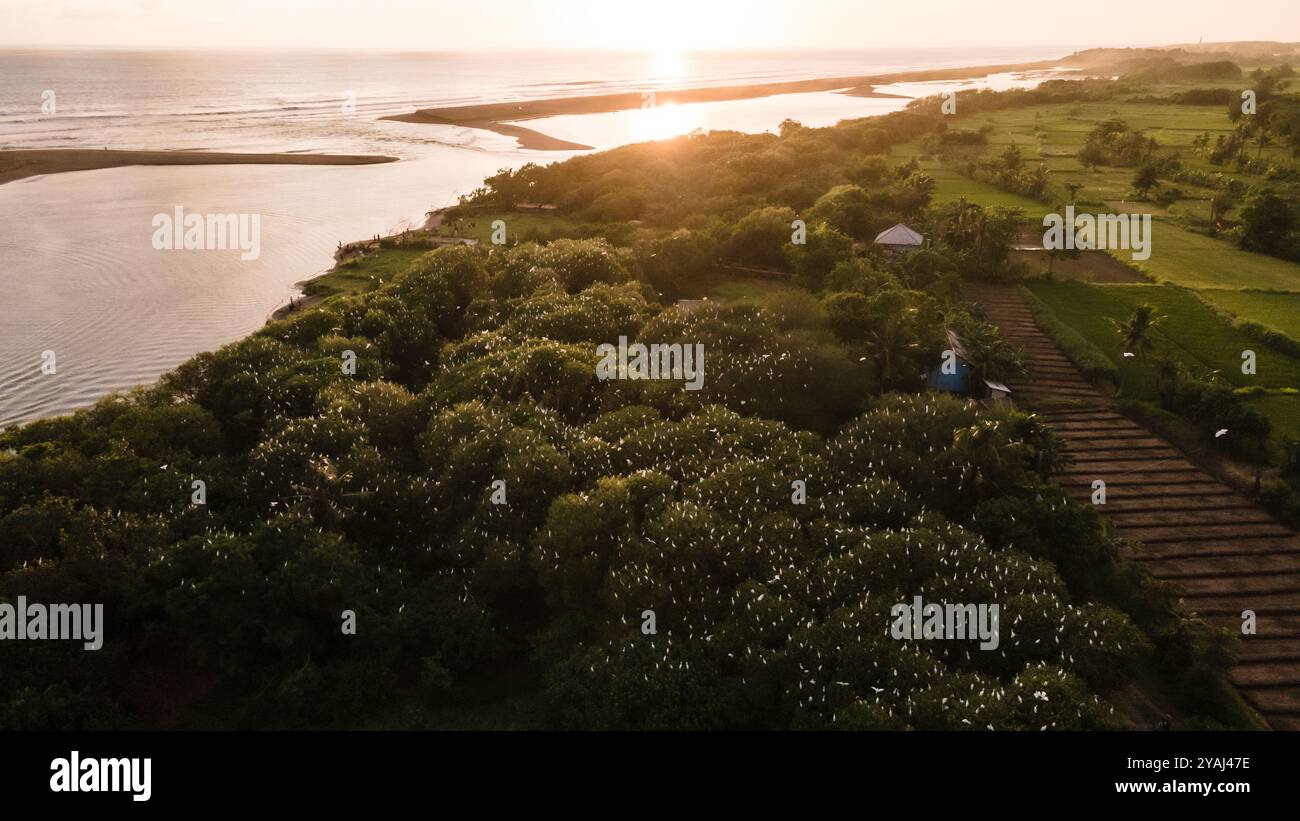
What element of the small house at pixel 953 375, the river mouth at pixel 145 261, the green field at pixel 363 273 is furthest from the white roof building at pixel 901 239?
the river mouth at pixel 145 261

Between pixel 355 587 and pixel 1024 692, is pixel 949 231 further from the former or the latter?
pixel 355 587

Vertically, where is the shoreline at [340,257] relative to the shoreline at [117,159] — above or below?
below

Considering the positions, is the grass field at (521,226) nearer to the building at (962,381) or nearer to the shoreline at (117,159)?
the building at (962,381)

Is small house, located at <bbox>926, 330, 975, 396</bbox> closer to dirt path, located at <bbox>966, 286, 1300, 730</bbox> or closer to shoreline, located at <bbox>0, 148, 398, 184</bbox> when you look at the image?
dirt path, located at <bbox>966, 286, 1300, 730</bbox>

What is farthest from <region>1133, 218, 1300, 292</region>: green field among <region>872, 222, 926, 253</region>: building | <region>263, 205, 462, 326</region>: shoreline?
<region>263, 205, 462, 326</region>: shoreline

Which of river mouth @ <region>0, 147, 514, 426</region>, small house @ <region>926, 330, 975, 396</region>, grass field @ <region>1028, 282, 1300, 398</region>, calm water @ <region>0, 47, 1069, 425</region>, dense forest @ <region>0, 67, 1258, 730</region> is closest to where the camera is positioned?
dense forest @ <region>0, 67, 1258, 730</region>

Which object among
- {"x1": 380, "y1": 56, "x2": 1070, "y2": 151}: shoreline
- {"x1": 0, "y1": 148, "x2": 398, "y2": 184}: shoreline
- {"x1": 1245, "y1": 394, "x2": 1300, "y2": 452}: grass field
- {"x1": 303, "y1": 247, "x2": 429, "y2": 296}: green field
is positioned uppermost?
{"x1": 380, "y1": 56, "x2": 1070, "y2": 151}: shoreline

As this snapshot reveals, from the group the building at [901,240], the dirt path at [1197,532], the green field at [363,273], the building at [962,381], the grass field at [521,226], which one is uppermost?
the grass field at [521,226]

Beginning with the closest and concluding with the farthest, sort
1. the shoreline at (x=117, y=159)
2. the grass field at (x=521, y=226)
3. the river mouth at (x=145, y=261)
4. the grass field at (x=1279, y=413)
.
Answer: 1. the grass field at (x=1279, y=413)
2. the river mouth at (x=145, y=261)
3. the grass field at (x=521, y=226)
4. the shoreline at (x=117, y=159)
